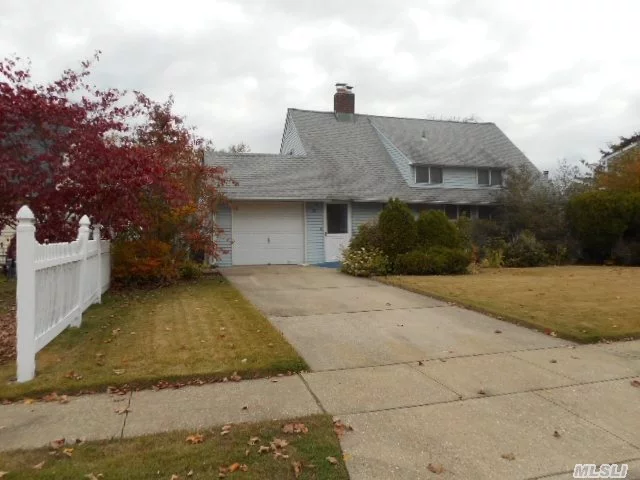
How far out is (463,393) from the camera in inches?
193

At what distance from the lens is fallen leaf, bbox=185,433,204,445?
12.3ft

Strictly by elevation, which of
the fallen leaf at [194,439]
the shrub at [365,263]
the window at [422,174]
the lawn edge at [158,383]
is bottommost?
the fallen leaf at [194,439]

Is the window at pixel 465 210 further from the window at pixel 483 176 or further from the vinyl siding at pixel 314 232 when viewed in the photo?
the vinyl siding at pixel 314 232

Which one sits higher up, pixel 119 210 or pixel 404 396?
pixel 119 210

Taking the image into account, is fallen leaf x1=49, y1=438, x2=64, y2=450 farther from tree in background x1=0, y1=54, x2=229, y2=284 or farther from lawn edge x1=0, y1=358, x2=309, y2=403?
tree in background x1=0, y1=54, x2=229, y2=284

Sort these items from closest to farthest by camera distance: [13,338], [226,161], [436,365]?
[436,365] → [13,338] → [226,161]

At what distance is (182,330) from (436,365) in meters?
3.62

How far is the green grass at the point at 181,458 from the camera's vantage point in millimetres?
3309

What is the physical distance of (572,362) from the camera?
5.93m

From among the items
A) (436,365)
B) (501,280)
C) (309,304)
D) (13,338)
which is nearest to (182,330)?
(13,338)

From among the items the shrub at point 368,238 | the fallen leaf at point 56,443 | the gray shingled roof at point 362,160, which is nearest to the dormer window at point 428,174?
the gray shingled roof at point 362,160

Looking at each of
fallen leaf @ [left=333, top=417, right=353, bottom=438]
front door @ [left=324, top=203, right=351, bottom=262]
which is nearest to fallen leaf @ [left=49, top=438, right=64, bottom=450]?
fallen leaf @ [left=333, top=417, right=353, bottom=438]

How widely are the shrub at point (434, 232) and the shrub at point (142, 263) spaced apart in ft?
23.8

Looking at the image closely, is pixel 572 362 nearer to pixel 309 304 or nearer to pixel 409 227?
pixel 309 304
